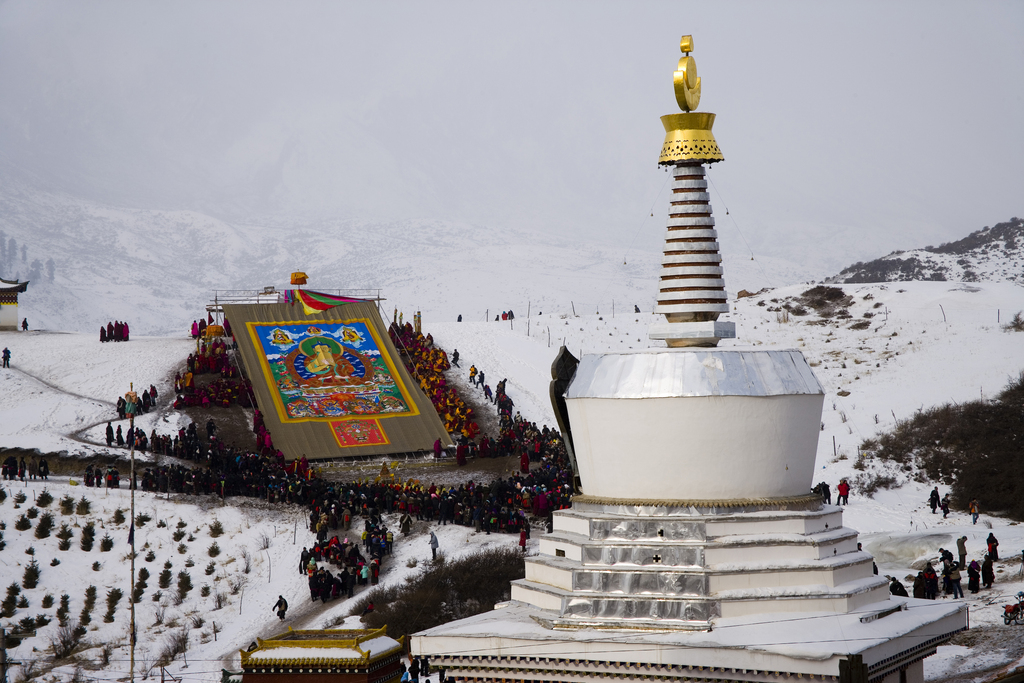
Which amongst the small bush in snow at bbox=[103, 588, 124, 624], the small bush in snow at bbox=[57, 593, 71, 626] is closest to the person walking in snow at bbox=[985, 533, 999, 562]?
the small bush in snow at bbox=[103, 588, 124, 624]

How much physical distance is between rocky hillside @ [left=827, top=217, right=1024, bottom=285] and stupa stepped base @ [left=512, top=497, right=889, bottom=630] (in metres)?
57.7

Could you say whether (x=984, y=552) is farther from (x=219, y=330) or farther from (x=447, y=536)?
(x=219, y=330)

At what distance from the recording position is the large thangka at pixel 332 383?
36875 mm

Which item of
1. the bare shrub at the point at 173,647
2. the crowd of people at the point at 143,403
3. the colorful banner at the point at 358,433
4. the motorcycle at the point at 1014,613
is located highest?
the crowd of people at the point at 143,403

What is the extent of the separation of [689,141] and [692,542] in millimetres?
5512

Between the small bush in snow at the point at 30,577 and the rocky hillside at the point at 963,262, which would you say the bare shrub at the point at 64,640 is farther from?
the rocky hillside at the point at 963,262

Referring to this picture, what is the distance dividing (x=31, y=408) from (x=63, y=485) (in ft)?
28.0

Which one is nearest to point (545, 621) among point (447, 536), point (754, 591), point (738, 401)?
point (754, 591)

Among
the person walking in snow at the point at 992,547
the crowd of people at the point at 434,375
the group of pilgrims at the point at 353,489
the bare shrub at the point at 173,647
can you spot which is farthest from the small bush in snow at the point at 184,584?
the person walking in snow at the point at 992,547

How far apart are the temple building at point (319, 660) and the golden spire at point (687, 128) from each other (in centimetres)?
834

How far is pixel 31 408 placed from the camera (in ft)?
122

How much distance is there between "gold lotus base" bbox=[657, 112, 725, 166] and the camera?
16.2 m

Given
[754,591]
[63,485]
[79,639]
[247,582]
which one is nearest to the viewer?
[754,591]

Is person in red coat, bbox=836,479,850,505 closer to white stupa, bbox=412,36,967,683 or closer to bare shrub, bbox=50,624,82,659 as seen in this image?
white stupa, bbox=412,36,967,683
